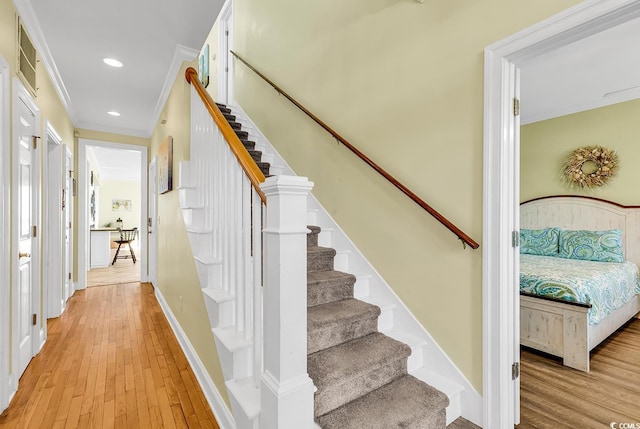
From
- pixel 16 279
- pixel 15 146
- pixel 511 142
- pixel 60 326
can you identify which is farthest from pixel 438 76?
pixel 60 326

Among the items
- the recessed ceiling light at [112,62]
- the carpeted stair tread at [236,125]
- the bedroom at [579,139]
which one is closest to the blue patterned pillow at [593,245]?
the bedroom at [579,139]

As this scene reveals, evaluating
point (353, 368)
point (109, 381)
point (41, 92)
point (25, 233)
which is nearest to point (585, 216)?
point (353, 368)

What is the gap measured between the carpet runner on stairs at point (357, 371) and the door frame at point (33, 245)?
206cm

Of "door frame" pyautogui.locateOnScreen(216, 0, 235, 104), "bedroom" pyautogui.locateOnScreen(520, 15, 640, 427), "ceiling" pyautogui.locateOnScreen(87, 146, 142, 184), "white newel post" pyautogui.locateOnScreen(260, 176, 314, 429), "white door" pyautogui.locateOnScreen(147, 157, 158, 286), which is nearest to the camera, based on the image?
"white newel post" pyautogui.locateOnScreen(260, 176, 314, 429)

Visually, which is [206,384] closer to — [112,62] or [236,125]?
[236,125]

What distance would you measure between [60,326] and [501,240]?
4.32 metres

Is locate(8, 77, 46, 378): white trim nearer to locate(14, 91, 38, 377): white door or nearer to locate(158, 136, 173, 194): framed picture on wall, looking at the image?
locate(14, 91, 38, 377): white door

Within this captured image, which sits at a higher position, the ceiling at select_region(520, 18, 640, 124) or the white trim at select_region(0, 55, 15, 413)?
the ceiling at select_region(520, 18, 640, 124)

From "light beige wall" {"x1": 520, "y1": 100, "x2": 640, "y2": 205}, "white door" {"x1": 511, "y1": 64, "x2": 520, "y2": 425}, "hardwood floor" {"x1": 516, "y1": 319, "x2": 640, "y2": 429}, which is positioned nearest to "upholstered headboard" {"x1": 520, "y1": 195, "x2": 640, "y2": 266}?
"light beige wall" {"x1": 520, "y1": 100, "x2": 640, "y2": 205}

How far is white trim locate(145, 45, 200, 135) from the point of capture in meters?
3.33

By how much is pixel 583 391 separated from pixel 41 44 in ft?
17.7

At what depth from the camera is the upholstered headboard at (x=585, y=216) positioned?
12.1ft

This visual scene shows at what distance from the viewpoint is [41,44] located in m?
2.92

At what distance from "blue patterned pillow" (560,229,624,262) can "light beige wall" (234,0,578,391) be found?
10.7 ft
